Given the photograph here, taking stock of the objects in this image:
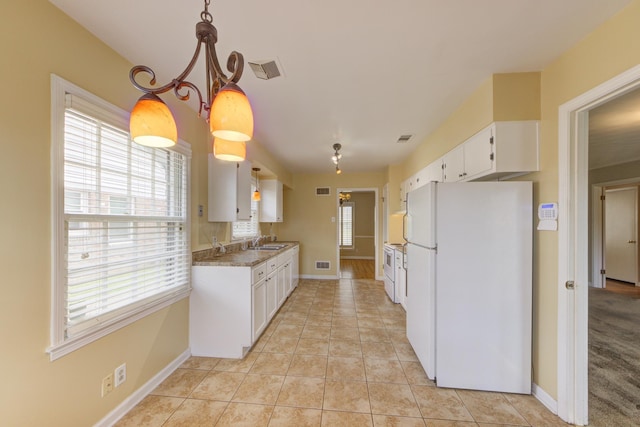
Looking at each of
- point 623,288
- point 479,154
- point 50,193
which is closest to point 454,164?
point 479,154

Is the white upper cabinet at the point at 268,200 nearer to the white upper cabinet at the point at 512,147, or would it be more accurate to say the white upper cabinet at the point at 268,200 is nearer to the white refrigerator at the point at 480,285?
the white refrigerator at the point at 480,285

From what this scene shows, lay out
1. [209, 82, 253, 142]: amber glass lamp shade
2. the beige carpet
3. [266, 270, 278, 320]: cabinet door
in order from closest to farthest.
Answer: [209, 82, 253, 142]: amber glass lamp shade
the beige carpet
[266, 270, 278, 320]: cabinet door

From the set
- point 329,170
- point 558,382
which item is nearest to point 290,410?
point 558,382

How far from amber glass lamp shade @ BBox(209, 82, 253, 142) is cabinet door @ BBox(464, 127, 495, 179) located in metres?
1.97

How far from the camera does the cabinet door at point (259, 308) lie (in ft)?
8.75

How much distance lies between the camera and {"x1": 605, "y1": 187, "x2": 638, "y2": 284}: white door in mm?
5332

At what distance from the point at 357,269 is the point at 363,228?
2.38 meters

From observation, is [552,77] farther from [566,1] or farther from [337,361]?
[337,361]

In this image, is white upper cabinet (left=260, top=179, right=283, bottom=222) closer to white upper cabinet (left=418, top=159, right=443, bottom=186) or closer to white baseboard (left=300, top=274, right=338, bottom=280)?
white baseboard (left=300, top=274, right=338, bottom=280)

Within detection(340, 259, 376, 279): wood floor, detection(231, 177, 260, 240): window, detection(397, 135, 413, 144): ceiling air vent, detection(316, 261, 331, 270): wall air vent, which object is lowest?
detection(340, 259, 376, 279): wood floor

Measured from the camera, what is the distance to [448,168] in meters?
2.84

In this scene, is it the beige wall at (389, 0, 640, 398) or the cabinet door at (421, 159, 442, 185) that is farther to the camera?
the cabinet door at (421, 159, 442, 185)

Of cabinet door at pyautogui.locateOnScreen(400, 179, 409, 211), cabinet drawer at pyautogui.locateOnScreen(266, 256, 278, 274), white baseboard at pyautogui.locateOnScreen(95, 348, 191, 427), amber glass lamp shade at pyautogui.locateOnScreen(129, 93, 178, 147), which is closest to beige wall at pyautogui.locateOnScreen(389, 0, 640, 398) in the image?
amber glass lamp shade at pyautogui.locateOnScreen(129, 93, 178, 147)

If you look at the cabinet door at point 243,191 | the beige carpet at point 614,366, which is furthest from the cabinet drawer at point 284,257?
the beige carpet at point 614,366
